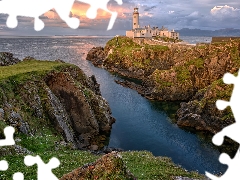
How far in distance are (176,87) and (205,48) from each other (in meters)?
22.5

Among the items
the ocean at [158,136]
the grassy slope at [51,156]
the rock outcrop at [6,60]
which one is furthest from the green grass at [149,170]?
the rock outcrop at [6,60]

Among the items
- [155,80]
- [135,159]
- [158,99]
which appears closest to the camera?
[135,159]

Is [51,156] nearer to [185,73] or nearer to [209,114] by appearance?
[209,114]

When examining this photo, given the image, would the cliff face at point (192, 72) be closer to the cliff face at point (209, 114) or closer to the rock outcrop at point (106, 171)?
Result: the cliff face at point (209, 114)

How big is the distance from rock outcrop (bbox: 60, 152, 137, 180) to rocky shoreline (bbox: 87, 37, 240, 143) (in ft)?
148

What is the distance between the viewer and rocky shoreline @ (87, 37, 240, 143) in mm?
58000

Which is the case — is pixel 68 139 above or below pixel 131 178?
below

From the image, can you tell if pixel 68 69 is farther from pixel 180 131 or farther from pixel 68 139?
pixel 180 131

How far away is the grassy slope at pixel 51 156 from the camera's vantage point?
875 inches

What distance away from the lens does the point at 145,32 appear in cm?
16988

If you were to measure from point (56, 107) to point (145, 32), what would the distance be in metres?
136

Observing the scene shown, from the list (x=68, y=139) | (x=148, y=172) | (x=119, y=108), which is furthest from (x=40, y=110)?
(x=119, y=108)

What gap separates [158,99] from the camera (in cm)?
7912

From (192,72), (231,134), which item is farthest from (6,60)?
(231,134)
